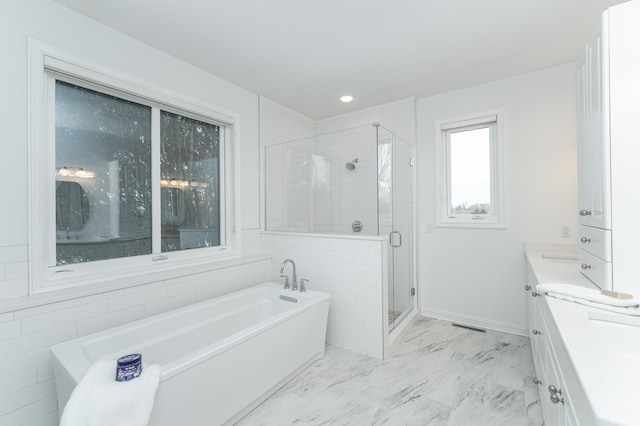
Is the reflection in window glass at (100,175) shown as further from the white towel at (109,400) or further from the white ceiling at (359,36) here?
the white towel at (109,400)

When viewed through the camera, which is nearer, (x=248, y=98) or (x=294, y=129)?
(x=248, y=98)

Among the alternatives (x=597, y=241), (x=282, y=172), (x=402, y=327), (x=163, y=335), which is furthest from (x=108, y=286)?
(x=597, y=241)

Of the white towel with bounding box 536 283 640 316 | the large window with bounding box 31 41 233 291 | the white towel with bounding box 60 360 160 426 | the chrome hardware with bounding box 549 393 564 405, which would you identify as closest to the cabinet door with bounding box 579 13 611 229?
the white towel with bounding box 536 283 640 316

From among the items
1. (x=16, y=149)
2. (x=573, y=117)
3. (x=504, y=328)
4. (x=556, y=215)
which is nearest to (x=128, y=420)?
(x=16, y=149)

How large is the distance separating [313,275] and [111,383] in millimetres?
1899

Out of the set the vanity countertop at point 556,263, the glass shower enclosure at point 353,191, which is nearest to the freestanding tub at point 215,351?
the glass shower enclosure at point 353,191

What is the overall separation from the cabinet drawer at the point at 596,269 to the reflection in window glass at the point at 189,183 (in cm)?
300

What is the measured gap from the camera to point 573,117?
2.70m

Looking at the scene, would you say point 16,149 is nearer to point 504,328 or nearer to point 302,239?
point 302,239

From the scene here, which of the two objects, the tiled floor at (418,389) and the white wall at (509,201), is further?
the white wall at (509,201)

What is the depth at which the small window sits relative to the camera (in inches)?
124

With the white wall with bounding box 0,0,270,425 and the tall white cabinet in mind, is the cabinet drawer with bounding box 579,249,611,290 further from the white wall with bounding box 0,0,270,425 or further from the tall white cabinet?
the white wall with bounding box 0,0,270,425

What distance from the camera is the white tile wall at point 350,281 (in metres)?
2.60

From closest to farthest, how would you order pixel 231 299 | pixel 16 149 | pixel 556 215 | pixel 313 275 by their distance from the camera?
pixel 16 149 → pixel 231 299 → pixel 556 215 → pixel 313 275
